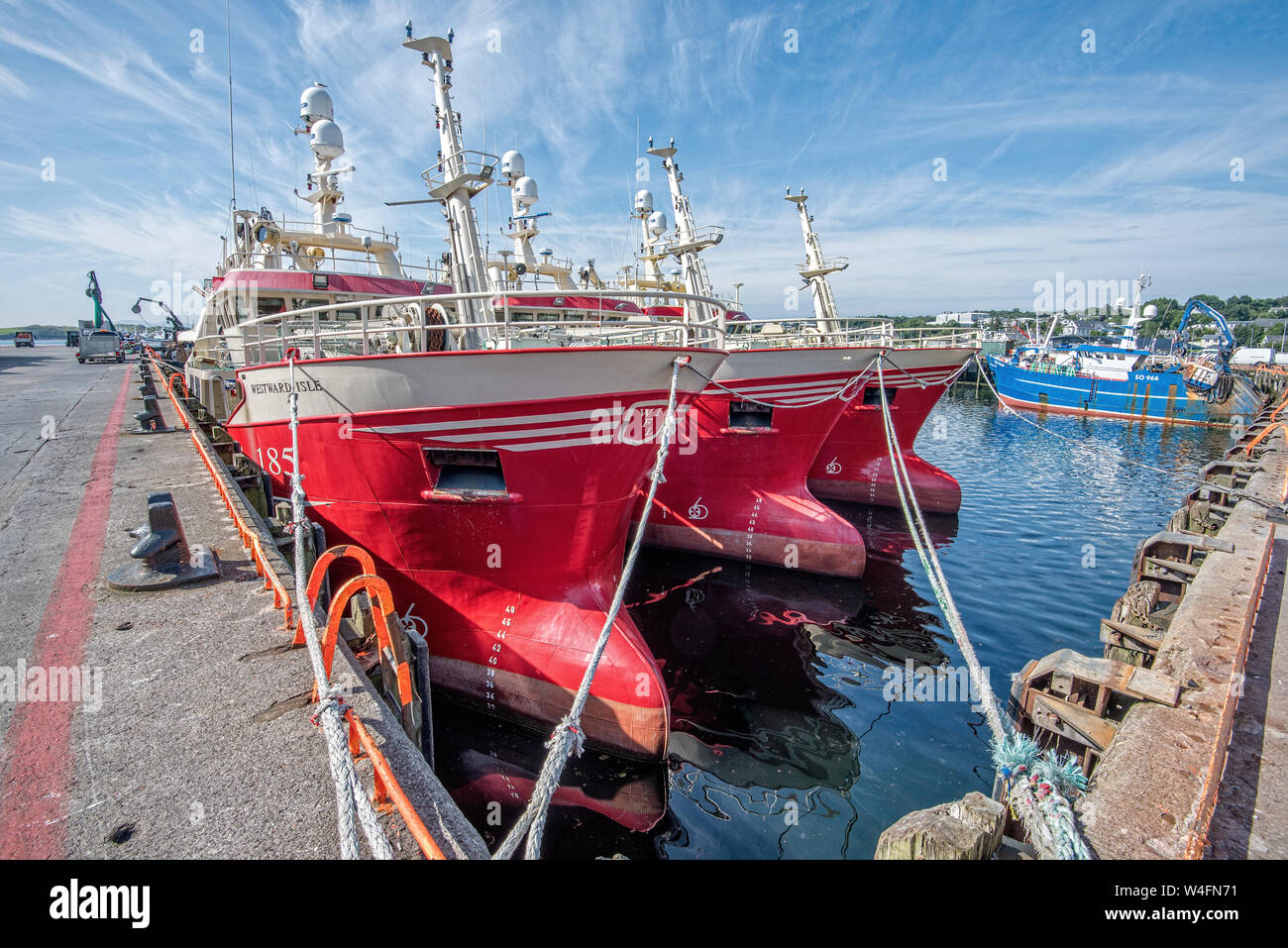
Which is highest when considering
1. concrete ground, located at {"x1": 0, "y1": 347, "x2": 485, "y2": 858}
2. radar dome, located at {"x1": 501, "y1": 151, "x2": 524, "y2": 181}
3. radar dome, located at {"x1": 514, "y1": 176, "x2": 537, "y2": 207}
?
radar dome, located at {"x1": 514, "y1": 176, "x2": 537, "y2": 207}

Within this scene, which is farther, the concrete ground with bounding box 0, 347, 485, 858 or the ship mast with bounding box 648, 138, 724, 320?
the ship mast with bounding box 648, 138, 724, 320

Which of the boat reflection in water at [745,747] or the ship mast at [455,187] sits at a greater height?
the ship mast at [455,187]

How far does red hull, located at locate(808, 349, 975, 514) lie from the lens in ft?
45.0

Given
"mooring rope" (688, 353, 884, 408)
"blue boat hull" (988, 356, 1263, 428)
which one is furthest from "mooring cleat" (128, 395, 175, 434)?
"blue boat hull" (988, 356, 1263, 428)

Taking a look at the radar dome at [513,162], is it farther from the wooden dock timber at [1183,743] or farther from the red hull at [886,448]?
the wooden dock timber at [1183,743]

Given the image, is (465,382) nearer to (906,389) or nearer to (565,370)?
(565,370)

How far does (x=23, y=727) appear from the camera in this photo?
3525 mm

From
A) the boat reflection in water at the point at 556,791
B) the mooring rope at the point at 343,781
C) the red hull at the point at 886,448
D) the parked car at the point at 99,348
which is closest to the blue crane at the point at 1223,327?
the red hull at the point at 886,448

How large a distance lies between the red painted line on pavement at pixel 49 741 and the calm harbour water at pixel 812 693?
2.84 metres

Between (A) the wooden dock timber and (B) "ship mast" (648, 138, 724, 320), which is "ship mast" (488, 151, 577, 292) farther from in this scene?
(A) the wooden dock timber

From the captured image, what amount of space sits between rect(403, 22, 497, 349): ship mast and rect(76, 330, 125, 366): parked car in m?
45.3

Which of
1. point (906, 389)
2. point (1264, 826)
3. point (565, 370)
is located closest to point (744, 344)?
point (906, 389)

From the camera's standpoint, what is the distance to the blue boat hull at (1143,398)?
103 ft
